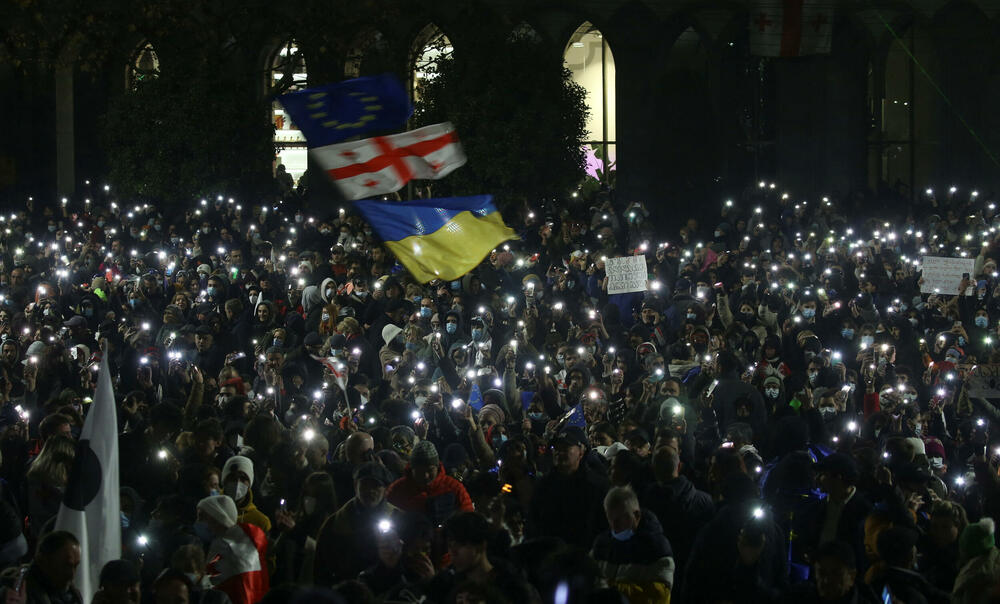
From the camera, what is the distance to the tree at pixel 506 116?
26172 millimetres

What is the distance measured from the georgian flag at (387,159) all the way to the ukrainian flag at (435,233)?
22 centimetres

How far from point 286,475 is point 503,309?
7.30 metres

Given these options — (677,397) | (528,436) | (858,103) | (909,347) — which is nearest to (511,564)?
(528,436)

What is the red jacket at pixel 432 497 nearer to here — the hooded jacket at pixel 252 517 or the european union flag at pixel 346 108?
the hooded jacket at pixel 252 517

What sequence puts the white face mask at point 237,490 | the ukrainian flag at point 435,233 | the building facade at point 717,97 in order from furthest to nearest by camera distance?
the building facade at point 717,97 < the ukrainian flag at point 435,233 < the white face mask at point 237,490

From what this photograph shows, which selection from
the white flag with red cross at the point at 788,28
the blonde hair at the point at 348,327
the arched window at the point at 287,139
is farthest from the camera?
the arched window at the point at 287,139

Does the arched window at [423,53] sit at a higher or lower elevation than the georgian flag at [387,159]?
lower

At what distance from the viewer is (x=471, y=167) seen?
1051 inches

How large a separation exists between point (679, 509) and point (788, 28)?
2274cm

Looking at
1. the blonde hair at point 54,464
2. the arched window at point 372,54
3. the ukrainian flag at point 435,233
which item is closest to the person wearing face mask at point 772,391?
the ukrainian flag at point 435,233

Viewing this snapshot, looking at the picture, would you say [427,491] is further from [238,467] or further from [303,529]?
[238,467]

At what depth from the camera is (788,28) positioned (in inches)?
1107

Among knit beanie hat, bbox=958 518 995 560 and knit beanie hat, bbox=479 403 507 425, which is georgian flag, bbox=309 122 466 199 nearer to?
knit beanie hat, bbox=479 403 507 425

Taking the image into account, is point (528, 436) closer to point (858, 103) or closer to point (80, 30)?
point (80, 30)
